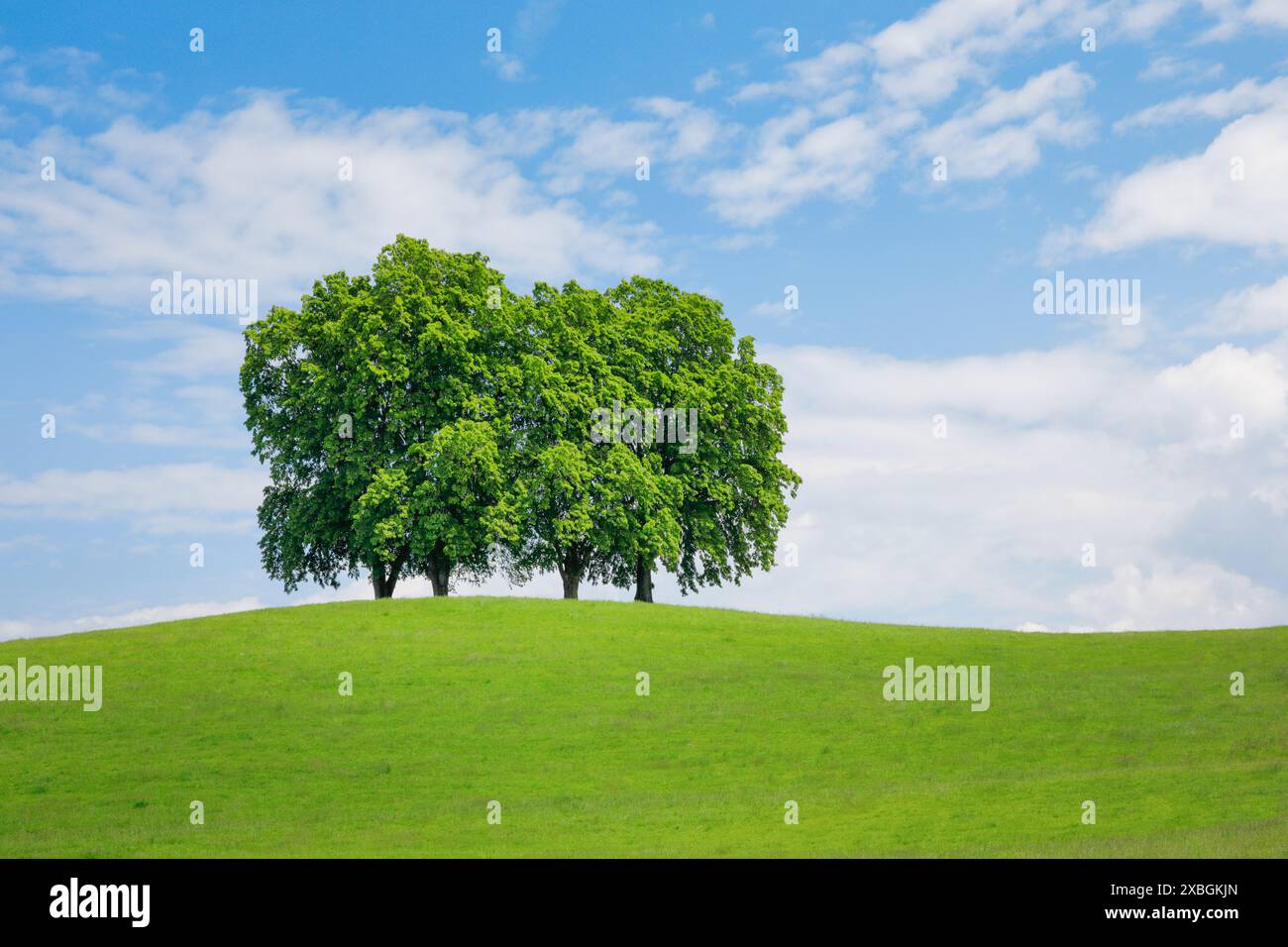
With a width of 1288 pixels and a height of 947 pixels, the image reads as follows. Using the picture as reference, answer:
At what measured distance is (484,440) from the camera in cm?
4831

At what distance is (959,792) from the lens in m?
27.3

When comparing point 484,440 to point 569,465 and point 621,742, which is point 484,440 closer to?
point 569,465

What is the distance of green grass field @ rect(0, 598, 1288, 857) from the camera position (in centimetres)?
2420

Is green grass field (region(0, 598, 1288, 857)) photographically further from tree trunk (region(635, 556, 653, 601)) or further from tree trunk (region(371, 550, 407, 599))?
tree trunk (region(635, 556, 653, 601))

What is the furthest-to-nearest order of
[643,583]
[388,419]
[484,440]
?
[643,583] → [388,419] → [484,440]

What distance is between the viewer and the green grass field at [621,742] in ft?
79.4

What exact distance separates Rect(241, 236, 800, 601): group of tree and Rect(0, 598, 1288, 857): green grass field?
14.6 ft

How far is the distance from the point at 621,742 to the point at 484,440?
1907 centimetres

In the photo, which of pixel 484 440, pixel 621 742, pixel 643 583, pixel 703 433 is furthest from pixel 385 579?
pixel 621 742

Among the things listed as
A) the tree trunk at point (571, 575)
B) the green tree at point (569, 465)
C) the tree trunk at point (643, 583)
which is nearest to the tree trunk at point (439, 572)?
the green tree at point (569, 465)

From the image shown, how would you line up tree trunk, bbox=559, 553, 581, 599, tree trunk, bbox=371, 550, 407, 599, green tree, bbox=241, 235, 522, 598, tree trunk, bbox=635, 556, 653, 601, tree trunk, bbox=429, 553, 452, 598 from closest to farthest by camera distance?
green tree, bbox=241, 235, 522, 598
tree trunk, bbox=429, 553, 452, 598
tree trunk, bbox=371, 550, 407, 599
tree trunk, bbox=559, 553, 581, 599
tree trunk, bbox=635, 556, 653, 601

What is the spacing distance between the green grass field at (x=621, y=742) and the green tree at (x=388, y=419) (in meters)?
4.18

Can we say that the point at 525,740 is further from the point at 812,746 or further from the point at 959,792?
the point at 959,792

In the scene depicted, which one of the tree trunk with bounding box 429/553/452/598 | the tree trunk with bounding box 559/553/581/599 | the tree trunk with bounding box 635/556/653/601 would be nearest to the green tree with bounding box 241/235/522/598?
the tree trunk with bounding box 429/553/452/598
